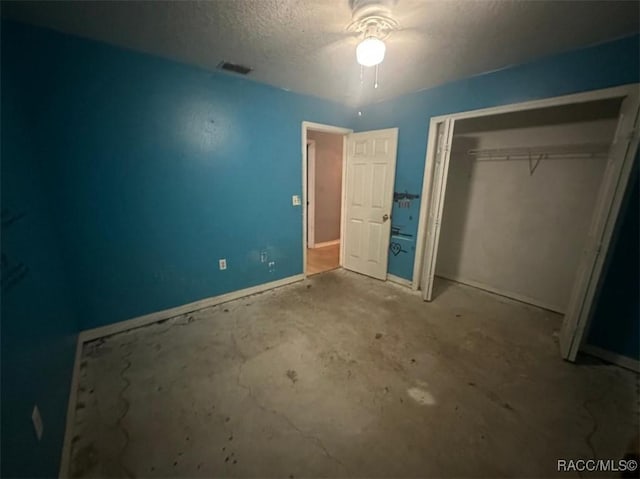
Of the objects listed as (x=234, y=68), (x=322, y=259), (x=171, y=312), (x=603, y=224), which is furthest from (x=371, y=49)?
(x=322, y=259)

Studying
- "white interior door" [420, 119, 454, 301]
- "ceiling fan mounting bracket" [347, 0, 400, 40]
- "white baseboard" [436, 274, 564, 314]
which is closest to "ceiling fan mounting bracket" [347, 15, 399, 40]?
"ceiling fan mounting bracket" [347, 0, 400, 40]

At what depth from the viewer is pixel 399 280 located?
3562 mm

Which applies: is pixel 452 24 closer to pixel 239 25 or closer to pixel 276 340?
pixel 239 25

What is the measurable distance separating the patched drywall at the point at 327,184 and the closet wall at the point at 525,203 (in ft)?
7.63

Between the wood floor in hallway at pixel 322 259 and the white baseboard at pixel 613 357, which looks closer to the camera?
the white baseboard at pixel 613 357

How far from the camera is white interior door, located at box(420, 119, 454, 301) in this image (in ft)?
9.01

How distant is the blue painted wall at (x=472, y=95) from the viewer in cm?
189

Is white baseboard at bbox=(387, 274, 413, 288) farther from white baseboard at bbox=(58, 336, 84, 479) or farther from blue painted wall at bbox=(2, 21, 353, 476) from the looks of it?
white baseboard at bbox=(58, 336, 84, 479)

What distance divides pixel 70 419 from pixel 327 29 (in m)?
2.94

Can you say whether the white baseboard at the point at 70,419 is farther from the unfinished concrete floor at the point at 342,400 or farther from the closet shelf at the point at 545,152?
the closet shelf at the point at 545,152

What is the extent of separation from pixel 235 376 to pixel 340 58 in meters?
2.71

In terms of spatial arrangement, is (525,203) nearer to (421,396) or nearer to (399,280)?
(399,280)

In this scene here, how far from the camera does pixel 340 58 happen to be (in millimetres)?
2225

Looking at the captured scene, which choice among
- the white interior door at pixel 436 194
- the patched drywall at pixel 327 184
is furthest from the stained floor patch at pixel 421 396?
the patched drywall at pixel 327 184
